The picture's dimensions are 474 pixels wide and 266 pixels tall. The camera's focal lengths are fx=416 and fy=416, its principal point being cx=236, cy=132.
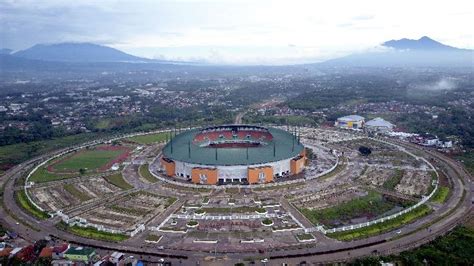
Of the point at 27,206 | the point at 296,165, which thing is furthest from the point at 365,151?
the point at 27,206

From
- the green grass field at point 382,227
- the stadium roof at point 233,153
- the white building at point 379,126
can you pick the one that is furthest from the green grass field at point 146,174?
the white building at point 379,126

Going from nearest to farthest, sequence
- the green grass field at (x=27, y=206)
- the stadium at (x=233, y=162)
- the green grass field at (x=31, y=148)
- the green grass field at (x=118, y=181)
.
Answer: the green grass field at (x=27, y=206), the stadium at (x=233, y=162), the green grass field at (x=118, y=181), the green grass field at (x=31, y=148)

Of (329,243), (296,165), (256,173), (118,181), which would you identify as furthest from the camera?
(296,165)

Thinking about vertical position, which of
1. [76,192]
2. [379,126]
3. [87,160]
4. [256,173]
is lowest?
[76,192]

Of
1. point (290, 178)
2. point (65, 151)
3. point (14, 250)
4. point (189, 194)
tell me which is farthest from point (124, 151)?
point (14, 250)

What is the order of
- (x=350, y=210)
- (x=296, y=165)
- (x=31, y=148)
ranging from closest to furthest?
(x=350, y=210), (x=296, y=165), (x=31, y=148)

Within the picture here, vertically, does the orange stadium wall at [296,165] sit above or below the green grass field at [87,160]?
above

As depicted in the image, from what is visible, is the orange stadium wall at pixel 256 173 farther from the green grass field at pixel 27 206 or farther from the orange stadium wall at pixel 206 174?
the green grass field at pixel 27 206

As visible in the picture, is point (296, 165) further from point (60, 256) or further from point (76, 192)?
point (60, 256)
